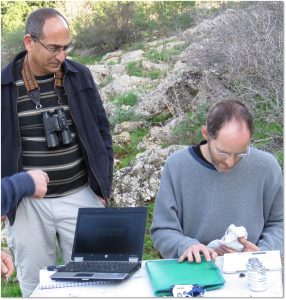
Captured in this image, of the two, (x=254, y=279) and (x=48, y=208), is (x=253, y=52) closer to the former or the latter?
(x=48, y=208)

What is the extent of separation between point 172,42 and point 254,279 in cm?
829

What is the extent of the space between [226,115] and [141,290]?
90 cm

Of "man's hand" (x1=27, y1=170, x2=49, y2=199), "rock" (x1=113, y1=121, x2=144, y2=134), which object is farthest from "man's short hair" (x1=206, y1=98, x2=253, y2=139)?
"rock" (x1=113, y1=121, x2=144, y2=134)

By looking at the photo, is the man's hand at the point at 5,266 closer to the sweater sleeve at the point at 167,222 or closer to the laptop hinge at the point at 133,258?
the laptop hinge at the point at 133,258

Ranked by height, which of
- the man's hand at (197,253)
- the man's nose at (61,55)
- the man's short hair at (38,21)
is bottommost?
the man's hand at (197,253)

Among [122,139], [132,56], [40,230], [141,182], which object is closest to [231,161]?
[40,230]

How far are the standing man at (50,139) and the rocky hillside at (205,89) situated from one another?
1.56 metres

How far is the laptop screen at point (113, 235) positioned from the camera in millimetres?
2508

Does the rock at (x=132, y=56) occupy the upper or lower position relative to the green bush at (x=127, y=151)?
upper

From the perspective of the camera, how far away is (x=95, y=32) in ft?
40.2

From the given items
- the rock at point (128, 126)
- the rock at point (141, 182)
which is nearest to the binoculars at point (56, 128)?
the rock at point (141, 182)

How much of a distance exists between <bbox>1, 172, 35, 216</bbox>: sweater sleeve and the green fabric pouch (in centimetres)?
60

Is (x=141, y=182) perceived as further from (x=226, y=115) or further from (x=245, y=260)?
(x=245, y=260)

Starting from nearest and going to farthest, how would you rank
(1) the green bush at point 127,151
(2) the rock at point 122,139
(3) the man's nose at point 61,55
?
(3) the man's nose at point 61,55
(1) the green bush at point 127,151
(2) the rock at point 122,139
